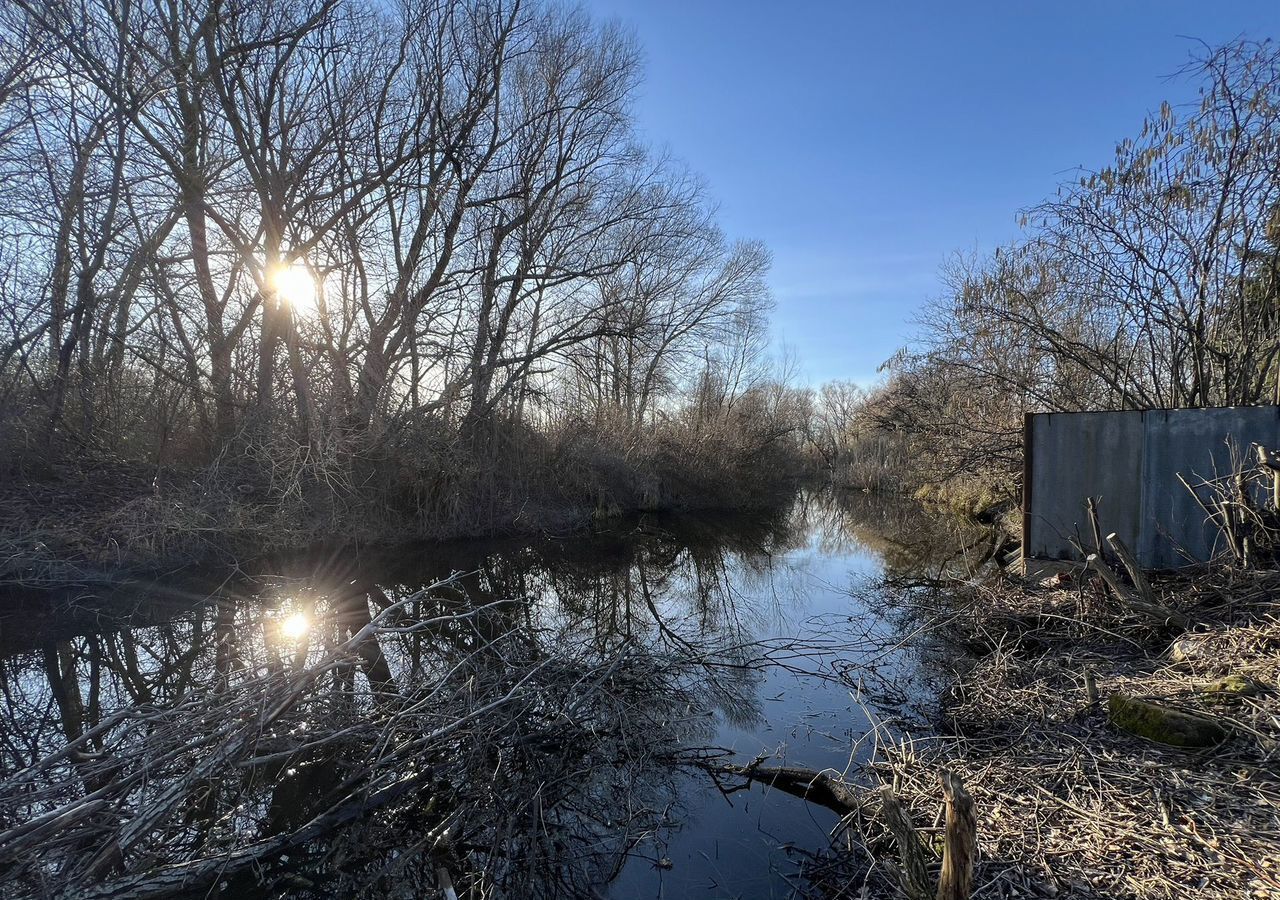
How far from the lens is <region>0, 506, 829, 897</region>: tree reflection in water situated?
3105 millimetres

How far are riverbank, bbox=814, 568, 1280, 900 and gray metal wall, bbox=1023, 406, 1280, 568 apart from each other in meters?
0.83

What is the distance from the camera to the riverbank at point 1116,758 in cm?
252

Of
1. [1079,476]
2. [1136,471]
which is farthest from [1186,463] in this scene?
[1079,476]

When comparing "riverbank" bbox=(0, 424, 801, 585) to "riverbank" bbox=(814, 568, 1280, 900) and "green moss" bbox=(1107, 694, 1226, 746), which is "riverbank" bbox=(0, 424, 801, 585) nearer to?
"riverbank" bbox=(814, 568, 1280, 900)

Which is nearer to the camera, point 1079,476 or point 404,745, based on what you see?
point 404,745

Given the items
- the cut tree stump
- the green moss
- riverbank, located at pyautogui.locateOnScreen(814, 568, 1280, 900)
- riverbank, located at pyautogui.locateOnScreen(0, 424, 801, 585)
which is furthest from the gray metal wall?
riverbank, located at pyautogui.locateOnScreen(0, 424, 801, 585)

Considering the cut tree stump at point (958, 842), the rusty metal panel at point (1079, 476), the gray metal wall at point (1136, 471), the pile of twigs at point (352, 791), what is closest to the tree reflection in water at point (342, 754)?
the pile of twigs at point (352, 791)

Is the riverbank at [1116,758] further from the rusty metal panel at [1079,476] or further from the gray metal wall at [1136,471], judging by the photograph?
the rusty metal panel at [1079,476]

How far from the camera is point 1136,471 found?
6.26m

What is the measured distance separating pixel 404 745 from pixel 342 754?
0.69m

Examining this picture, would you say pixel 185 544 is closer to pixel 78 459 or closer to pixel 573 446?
pixel 78 459

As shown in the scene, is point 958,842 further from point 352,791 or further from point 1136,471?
point 1136,471

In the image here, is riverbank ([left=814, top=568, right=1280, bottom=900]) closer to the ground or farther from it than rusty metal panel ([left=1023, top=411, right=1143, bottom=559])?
closer to the ground

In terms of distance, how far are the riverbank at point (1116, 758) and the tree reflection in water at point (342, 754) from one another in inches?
63.1
